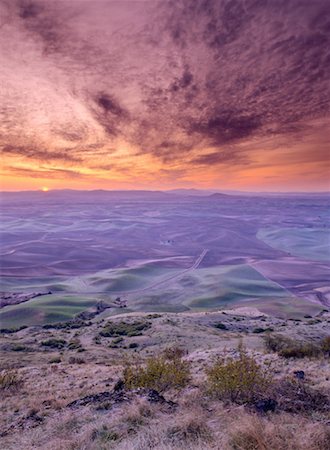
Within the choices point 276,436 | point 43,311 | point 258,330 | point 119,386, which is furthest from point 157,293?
point 276,436

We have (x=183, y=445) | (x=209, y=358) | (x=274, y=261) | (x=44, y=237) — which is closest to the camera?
(x=183, y=445)

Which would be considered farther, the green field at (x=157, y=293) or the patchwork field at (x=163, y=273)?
the patchwork field at (x=163, y=273)

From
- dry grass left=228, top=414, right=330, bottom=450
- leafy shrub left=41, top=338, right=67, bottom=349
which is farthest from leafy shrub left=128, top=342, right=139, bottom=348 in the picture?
dry grass left=228, top=414, right=330, bottom=450

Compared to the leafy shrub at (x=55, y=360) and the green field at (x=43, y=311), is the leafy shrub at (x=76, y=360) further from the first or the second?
the green field at (x=43, y=311)

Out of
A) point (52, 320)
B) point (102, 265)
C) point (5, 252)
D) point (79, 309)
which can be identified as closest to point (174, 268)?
point (102, 265)

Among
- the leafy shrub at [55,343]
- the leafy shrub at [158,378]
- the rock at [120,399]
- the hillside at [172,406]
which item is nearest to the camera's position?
the hillside at [172,406]

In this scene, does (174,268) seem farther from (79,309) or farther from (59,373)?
(59,373)

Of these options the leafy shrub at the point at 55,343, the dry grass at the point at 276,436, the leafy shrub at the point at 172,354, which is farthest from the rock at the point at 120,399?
the leafy shrub at the point at 55,343

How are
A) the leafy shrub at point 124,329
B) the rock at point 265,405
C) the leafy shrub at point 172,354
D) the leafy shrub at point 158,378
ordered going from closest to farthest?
1. the rock at point 265,405
2. the leafy shrub at point 158,378
3. the leafy shrub at point 172,354
4. the leafy shrub at point 124,329
